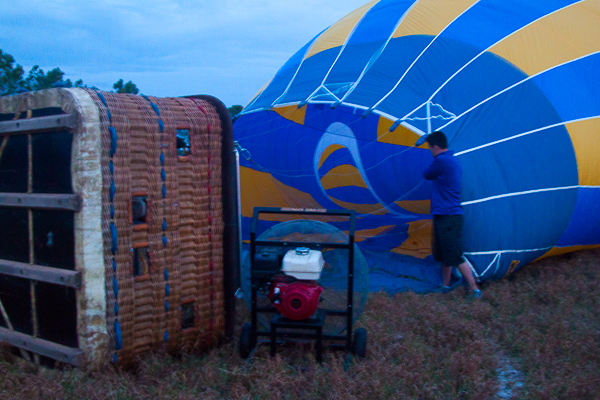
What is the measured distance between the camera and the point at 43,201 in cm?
243

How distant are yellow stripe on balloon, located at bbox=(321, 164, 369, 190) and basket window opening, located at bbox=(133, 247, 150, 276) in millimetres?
2957

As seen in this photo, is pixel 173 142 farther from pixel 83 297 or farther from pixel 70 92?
pixel 83 297

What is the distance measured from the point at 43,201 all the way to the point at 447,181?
2.74 metres

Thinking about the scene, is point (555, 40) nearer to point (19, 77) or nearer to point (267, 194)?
point (267, 194)

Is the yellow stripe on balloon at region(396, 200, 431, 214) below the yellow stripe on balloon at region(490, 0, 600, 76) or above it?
below

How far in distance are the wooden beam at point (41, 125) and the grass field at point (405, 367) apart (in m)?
1.12

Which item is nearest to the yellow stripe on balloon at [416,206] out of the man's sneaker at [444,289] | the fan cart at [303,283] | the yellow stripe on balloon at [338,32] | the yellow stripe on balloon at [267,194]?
the man's sneaker at [444,289]

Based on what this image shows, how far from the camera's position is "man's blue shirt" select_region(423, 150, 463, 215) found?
386 centimetres

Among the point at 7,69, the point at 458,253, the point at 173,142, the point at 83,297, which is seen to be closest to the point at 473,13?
the point at 458,253

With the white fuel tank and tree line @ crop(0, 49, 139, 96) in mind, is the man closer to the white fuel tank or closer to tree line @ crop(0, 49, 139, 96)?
the white fuel tank

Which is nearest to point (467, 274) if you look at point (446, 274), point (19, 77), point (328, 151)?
point (446, 274)

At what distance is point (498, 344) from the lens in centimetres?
301

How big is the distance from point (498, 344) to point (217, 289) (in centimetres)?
166

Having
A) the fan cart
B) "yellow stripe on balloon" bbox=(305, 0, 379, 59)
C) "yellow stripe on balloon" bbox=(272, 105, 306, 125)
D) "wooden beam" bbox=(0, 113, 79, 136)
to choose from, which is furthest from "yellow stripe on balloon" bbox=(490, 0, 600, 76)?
"wooden beam" bbox=(0, 113, 79, 136)
